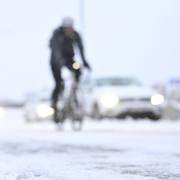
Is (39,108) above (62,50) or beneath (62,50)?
above

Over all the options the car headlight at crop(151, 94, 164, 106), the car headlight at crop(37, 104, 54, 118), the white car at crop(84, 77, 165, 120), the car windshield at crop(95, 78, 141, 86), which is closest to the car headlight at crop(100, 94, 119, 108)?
the white car at crop(84, 77, 165, 120)

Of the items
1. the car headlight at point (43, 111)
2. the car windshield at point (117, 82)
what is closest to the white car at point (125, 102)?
the car windshield at point (117, 82)

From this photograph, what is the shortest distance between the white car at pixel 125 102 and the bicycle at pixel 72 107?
482cm

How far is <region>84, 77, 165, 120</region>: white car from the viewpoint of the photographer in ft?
54.8

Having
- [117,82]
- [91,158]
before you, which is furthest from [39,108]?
[91,158]

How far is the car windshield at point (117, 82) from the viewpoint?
736 inches

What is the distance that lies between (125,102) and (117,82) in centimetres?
223

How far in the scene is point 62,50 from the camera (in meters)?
11.3

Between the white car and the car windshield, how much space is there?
40cm

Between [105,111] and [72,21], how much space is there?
19.3ft

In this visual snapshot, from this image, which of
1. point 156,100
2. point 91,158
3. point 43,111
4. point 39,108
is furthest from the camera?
point 39,108

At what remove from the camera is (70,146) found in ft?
24.5

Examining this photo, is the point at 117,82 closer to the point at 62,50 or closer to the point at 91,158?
the point at 62,50

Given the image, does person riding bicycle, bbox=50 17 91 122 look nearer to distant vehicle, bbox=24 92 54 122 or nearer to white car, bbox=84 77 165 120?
white car, bbox=84 77 165 120
